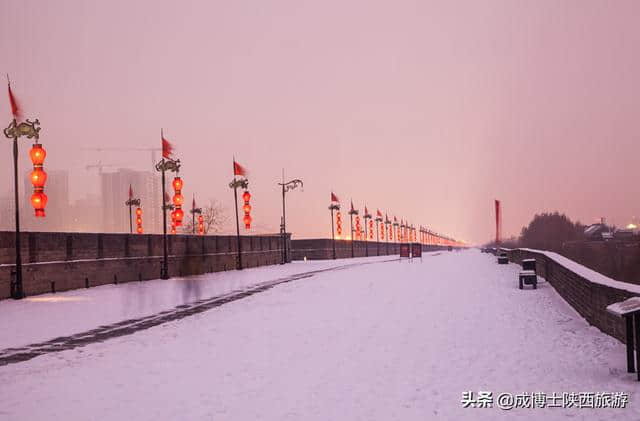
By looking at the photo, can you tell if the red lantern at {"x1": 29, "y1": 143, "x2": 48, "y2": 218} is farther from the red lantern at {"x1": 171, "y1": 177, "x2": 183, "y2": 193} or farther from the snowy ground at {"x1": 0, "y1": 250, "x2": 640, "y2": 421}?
the red lantern at {"x1": 171, "y1": 177, "x2": 183, "y2": 193}

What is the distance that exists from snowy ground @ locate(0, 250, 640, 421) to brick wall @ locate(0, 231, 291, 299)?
7112 mm

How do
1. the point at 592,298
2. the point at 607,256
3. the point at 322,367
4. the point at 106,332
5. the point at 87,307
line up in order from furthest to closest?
1. the point at 607,256
2. the point at 87,307
3. the point at 106,332
4. the point at 592,298
5. the point at 322,367

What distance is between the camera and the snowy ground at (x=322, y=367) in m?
7.65

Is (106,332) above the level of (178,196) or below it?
below

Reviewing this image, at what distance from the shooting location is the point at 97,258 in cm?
3050

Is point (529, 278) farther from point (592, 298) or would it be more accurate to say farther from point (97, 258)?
point (97, 258)

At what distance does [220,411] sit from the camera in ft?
24.8

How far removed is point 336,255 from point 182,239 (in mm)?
44532

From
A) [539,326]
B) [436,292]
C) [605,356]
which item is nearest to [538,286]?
[436,292]

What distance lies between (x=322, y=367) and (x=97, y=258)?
23189 millimetres

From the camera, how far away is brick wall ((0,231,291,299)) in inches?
994

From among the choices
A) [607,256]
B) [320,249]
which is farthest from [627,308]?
[607,256]

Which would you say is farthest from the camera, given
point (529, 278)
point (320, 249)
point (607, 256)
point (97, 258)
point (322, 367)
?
point (607, 256)

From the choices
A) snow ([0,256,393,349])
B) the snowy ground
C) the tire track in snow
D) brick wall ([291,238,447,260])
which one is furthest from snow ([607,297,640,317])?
brick wall ([291,238,447,260])
